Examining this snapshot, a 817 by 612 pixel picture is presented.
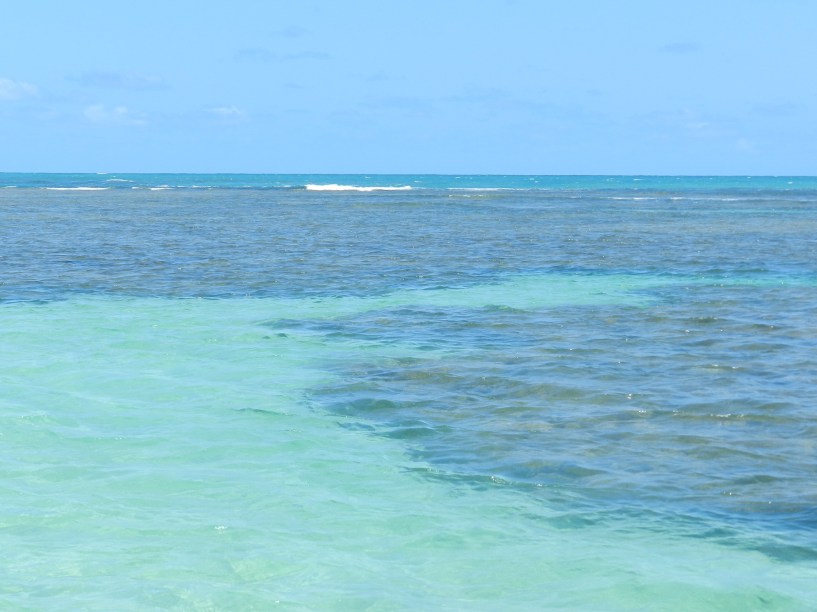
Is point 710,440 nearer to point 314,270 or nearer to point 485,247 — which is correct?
point 314,270

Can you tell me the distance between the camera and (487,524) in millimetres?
7969

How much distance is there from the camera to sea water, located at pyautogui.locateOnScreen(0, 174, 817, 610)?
7.02 meters

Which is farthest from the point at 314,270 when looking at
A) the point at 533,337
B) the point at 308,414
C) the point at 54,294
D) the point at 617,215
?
the point at 617,215

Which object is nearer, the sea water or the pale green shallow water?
the pale green shallow water

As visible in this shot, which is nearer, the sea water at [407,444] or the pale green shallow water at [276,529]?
the pale green shallow water at [276,529]

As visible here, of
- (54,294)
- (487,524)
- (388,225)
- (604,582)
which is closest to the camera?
(604,582)

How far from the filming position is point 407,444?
10.1 metres

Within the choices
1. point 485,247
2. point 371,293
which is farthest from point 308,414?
point 485,247

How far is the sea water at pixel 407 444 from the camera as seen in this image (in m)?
7.02

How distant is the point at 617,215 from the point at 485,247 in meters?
24.2

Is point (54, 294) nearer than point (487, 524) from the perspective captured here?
No

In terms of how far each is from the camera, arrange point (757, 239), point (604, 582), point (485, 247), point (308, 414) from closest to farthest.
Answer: point (604, 582), point (308, 414), point (485, 247), point (757, 239)

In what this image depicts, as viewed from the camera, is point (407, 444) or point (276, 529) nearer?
point (276, 529)

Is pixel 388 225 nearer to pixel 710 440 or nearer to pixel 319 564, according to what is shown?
pixel 710 440
